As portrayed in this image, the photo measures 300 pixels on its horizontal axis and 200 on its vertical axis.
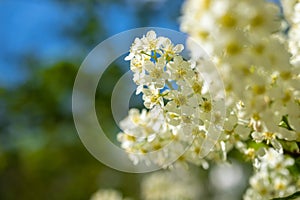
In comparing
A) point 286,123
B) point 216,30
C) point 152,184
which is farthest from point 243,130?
point 152,184

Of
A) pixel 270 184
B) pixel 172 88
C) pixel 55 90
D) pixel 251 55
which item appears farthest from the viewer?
pixel 55 90

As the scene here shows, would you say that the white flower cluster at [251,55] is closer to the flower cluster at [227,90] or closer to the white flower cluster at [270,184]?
the flower cluster at [227,90]

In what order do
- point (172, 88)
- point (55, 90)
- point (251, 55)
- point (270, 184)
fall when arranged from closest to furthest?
point (251, 55)
point (172, 88)
point (270, 184)
point (55, 90)

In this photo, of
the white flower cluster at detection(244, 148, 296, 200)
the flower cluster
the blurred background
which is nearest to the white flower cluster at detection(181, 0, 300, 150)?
the flower cluster

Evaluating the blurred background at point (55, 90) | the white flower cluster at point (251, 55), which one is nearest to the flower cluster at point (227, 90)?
the white flower cluster at point (251, 55)

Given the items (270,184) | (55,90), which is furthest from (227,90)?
(55,90)

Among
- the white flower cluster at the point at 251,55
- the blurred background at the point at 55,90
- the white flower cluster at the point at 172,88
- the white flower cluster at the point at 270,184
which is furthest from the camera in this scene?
the blurred background at the point at 55,90

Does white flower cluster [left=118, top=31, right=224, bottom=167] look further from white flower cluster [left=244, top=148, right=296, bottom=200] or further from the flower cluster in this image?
white flower cluster [left=244, top=148, right=296, bottom=200]

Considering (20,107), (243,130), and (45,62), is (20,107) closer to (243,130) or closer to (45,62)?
(45,62)

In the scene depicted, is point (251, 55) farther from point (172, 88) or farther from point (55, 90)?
point (55, 90)
